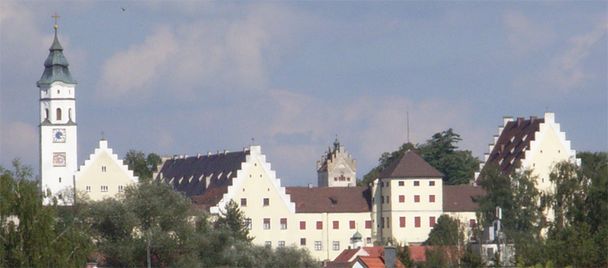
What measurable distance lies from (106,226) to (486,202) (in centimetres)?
2516

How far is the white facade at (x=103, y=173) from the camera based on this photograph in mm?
112312

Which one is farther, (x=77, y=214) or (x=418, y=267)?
(x=77, y=214)

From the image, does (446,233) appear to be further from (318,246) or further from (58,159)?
(58,159)

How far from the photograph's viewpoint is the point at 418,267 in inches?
2904

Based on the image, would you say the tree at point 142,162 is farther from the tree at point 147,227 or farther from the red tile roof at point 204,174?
the tree at point 147,227

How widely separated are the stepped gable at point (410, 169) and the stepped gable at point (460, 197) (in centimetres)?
170

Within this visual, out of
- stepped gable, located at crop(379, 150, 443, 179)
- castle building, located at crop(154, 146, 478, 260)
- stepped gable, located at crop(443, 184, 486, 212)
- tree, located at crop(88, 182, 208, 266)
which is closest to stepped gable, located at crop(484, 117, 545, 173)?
stepped gable, located at crop(443, 184, 486, 212)

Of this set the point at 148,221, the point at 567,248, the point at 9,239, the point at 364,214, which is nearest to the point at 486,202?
the point at 364,214

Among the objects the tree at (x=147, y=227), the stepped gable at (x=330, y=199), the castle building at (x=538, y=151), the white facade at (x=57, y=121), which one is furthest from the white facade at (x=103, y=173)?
the tree at (x=147, y=227)

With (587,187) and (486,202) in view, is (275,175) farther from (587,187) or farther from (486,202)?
(587,187)

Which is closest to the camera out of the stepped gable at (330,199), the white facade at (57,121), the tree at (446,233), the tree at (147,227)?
the tree at (147,227)

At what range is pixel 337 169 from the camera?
496 ft

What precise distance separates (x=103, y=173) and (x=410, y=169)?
16704 mm

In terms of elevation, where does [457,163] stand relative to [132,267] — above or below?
above
